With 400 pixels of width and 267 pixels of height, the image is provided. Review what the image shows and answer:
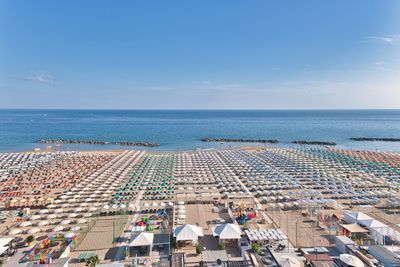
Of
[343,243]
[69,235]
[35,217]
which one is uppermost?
[343,243]

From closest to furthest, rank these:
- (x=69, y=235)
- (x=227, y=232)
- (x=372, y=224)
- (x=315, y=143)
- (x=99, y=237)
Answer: (x=227, y=232) < (x=69, y=235) < (x=99, y=237) < (x=372, y=224) < (x=315, y=143)

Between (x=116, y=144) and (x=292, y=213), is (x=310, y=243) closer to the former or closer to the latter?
(x=292, y=213)

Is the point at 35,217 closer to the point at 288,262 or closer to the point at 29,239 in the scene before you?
the point at 29,239

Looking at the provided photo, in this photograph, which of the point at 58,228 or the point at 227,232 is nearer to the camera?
the point at 227,232

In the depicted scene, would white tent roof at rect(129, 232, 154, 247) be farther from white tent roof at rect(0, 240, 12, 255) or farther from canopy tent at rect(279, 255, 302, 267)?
canopy tent at rect(279, 255, 302, 267)

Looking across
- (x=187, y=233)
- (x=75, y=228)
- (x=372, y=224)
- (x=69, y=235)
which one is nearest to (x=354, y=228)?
(x=372, y=224)

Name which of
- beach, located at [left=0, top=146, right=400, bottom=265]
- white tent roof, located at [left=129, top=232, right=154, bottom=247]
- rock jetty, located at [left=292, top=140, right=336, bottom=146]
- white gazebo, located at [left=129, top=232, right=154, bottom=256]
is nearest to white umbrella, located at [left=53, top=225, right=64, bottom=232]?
beach, located at [left=0, top=146, right=400, bottom=265]

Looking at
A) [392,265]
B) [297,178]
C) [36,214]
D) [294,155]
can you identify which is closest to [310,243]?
[392,265]
